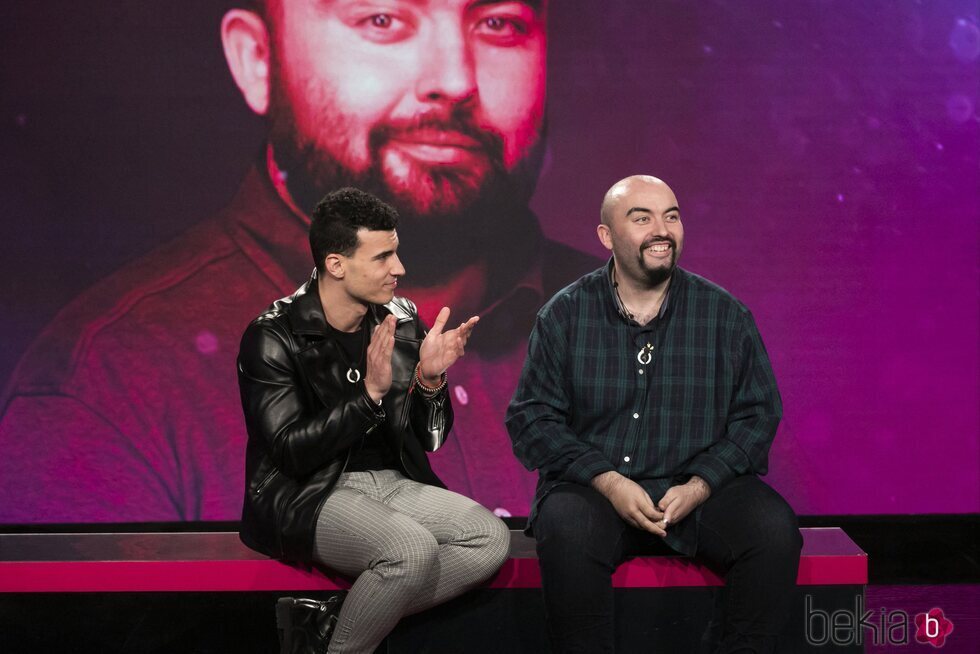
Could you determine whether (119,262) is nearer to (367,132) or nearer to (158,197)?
(158,197)

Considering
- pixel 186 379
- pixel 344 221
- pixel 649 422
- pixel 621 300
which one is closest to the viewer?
pixel 344 221

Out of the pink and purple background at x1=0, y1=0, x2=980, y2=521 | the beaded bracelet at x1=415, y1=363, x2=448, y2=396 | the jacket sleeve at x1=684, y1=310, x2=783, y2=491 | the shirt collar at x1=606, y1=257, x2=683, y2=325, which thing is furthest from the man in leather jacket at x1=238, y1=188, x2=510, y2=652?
the pink and purple background at x1=0, y1=0, x2=980, y2=521

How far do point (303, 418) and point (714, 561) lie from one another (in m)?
1.07

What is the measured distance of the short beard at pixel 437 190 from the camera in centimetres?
437

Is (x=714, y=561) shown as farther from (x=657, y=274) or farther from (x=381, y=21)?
(x=381, y=21)

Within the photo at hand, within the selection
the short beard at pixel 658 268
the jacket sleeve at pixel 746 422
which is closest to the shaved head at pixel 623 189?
the short beard at pixel 658 268

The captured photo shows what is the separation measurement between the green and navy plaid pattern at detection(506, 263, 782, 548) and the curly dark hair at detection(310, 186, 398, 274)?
54 cm

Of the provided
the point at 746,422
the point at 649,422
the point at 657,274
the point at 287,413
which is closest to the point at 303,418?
the point at 287,413

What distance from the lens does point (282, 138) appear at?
438cm

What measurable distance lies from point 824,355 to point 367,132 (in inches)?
80.2

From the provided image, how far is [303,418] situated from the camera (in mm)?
2699

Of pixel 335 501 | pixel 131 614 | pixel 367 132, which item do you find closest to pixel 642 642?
pixel 335 501

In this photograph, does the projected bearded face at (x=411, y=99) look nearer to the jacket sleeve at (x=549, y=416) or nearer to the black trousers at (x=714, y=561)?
the jacket sleeve at (x=549, y=416)

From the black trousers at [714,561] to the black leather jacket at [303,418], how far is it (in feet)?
1.49
